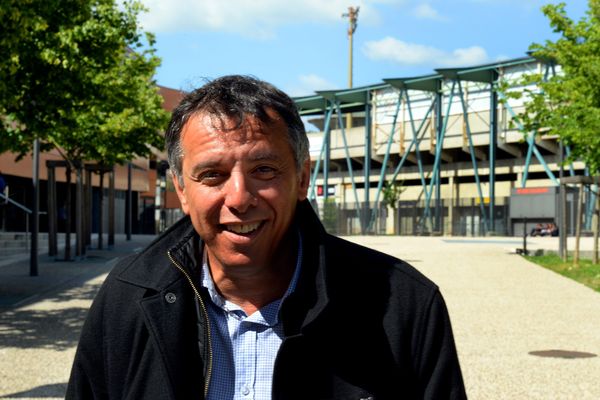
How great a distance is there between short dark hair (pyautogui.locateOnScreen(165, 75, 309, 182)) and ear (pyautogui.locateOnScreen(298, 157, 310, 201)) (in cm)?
2

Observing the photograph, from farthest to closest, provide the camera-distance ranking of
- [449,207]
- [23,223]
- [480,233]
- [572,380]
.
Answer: [449,207] < [480,233] < [23,223] < [572,380]

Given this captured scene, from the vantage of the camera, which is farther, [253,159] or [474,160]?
[474,160]

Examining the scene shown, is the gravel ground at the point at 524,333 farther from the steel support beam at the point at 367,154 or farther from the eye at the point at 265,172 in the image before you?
the steel support beam at the point at 367,154

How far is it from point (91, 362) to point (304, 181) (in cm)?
63

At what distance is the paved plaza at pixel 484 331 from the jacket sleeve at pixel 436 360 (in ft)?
17.6

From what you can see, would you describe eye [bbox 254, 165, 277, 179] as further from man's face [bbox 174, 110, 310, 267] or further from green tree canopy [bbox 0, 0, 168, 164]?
green tree canopy [bbox 0, 0, 168, 164]

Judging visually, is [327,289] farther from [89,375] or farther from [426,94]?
[426,94]

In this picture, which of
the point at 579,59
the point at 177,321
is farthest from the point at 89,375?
the point at 579,59

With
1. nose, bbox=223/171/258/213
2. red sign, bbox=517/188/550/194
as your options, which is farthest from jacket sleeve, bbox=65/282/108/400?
red sign, bbox=517/188/550/194

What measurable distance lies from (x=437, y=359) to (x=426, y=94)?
7175 cm

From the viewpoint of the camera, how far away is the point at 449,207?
6994 centimetres

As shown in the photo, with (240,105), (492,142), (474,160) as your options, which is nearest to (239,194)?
(240,105)

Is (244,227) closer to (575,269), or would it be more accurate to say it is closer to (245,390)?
(245,390)

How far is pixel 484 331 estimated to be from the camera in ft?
36.7
